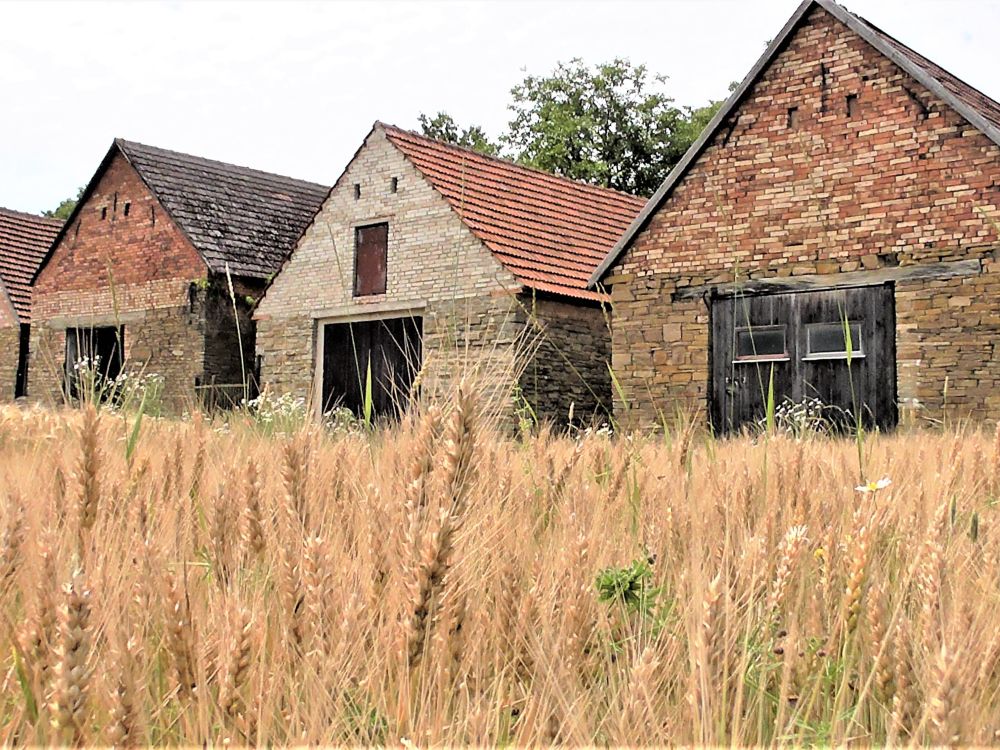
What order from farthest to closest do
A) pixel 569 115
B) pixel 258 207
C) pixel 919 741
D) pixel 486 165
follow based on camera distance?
pixel 569 115 < pixel 258 207 < pixel 486 165 < pixel 919 741

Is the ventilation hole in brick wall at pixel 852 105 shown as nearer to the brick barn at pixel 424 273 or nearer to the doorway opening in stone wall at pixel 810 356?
the doorway opening in stone wall at pixel 810 356

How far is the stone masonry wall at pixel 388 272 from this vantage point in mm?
17891

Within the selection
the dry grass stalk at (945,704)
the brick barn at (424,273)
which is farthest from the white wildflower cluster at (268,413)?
the brick barn at (424,273)

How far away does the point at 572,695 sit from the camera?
5.72ft

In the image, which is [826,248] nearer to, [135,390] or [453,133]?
[135,390]

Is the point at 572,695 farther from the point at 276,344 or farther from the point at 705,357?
the point at 276,344

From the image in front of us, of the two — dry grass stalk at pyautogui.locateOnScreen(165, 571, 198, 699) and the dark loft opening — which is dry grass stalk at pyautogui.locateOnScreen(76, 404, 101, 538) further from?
the dark loft opening

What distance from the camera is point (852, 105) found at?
48.5ft

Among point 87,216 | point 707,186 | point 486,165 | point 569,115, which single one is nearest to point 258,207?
point 87,216

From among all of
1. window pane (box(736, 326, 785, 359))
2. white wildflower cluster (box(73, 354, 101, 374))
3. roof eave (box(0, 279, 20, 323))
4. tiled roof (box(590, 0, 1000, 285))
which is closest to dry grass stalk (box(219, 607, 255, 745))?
white wildflower cluster (box(73, 354, 101, 374))

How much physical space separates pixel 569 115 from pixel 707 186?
24.9 meters

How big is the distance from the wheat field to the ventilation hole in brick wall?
13.1m

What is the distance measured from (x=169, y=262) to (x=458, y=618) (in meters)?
22.3

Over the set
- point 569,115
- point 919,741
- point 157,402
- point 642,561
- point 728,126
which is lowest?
point 919,741
